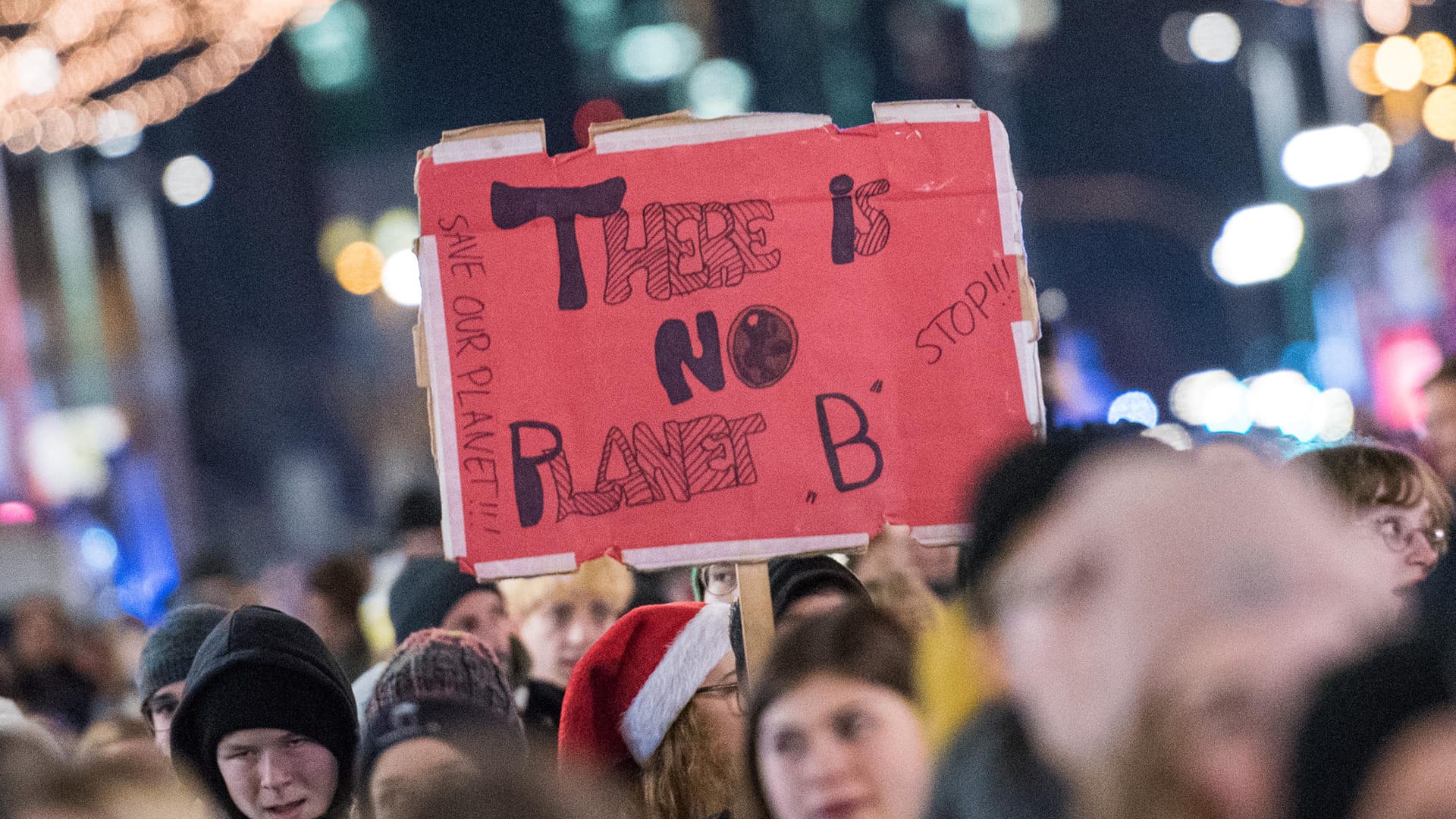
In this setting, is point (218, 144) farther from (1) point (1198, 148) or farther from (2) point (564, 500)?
(2) point (564, 500)

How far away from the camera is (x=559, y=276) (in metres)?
3.35

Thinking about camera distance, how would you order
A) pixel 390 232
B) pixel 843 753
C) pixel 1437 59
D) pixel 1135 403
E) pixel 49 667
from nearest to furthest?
pixel 843 753 < pixel 49 667 < pixel 1437 59 < pixel 390 232 < pixel 1135 403

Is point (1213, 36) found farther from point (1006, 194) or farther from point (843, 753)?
point (843, 753)

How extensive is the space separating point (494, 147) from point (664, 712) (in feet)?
4.34

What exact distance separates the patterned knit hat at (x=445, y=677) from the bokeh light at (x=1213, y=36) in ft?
87.2

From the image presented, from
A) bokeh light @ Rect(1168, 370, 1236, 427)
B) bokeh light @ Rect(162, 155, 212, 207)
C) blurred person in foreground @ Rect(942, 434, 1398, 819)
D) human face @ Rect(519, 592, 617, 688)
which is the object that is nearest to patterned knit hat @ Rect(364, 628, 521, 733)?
human face @ Rect(519, 592, 617, 688)

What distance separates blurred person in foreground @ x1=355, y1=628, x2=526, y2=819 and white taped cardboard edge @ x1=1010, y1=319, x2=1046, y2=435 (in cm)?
128

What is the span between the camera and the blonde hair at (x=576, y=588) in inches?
204

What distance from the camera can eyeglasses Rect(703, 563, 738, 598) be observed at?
Answer: 14.0ft

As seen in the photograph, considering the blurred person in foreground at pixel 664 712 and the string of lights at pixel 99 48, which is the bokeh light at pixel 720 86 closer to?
the string of lights at pixel 99 48

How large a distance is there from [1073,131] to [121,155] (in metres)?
20.6

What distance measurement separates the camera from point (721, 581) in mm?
4324

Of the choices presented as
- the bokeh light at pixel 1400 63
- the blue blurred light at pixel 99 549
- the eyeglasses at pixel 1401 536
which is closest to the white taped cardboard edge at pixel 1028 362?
the eyeglasses at pixel 1401 536

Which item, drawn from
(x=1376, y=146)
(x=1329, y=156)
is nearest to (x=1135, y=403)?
(x=1329, y=156)
